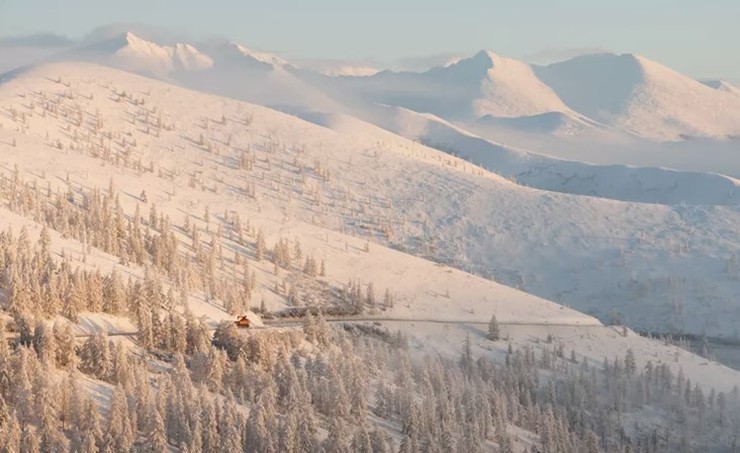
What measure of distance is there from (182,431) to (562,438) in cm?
7203

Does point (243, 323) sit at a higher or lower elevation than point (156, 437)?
lower

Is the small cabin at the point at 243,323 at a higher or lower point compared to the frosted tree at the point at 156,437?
lower

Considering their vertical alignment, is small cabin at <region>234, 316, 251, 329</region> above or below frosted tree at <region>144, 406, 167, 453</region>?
below

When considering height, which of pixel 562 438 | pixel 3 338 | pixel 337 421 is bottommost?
pixel 562 438

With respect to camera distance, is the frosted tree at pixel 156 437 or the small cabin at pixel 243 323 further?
the small cabin at pixel 243 323

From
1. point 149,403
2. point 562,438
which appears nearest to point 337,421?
point 149,403

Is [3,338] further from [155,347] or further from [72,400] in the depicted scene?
[155,347]

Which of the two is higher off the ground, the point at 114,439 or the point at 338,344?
the point at 114,439

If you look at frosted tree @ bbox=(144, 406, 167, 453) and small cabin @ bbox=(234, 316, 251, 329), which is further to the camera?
small cabin @ bbox=(234, 316, 251, 329)

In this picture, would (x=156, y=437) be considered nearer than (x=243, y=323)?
Yes

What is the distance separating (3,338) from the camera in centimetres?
13288

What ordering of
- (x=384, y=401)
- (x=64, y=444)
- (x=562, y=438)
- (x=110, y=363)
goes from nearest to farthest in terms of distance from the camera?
(x=64, y=444), (x=110, y=363), (x=384, y=401), (x=562, y=438)

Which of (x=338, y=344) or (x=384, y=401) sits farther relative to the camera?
(x=338, y=344)

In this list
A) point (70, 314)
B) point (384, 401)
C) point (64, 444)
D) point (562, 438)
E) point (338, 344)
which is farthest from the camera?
point (338, 344)
